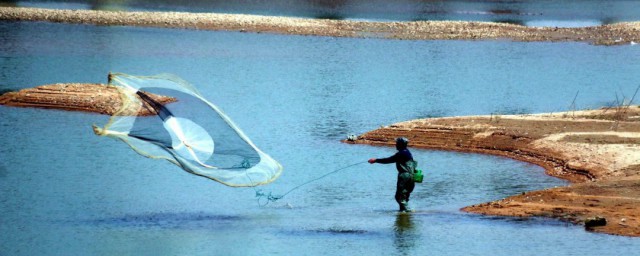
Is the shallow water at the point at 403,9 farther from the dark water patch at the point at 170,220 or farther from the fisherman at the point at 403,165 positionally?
the fisherman at the point at 403,165

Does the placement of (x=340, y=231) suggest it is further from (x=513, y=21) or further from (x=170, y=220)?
(x=513, y=21)

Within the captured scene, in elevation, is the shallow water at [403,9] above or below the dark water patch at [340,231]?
below

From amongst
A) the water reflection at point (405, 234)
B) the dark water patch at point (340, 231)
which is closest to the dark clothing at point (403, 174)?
the water reflection at point (405, 234)

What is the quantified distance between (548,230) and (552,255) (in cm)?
199

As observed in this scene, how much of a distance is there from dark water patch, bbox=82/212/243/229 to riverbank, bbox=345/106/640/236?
Answer: 5.43 m

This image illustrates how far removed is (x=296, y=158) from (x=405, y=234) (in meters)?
11.5

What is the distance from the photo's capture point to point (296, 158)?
3703cm

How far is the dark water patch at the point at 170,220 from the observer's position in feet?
88.8

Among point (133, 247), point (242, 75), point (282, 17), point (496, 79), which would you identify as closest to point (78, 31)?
point (282, 17)

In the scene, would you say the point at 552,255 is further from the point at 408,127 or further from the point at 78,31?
the point at 78,31

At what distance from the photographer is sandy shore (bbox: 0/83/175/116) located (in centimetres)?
4628

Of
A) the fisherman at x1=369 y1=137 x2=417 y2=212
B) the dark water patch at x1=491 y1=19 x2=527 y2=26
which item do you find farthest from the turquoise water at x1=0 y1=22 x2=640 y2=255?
the dark water patch at x1=491 y1=19 x2=527 y2=26

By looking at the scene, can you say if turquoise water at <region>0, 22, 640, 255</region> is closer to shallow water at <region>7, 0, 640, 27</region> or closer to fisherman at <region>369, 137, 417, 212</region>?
fisherman at <region>369, 137, 417, 212</region>

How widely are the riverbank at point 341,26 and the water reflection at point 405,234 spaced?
52.9 m
